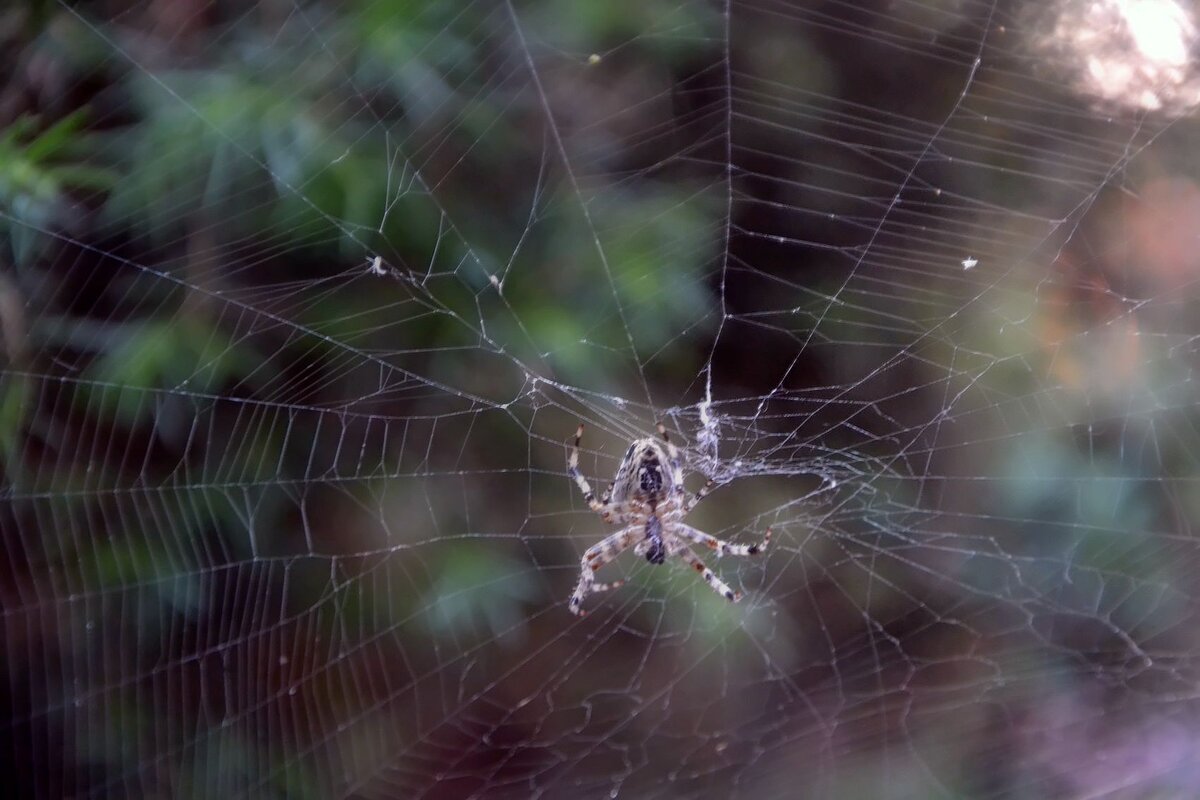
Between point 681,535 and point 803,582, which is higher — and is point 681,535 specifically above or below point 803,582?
above

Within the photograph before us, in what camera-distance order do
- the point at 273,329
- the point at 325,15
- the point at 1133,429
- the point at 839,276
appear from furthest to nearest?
the point at 1133,429 < the point at 839,276 < the point at 273,329 < the point at 325,15

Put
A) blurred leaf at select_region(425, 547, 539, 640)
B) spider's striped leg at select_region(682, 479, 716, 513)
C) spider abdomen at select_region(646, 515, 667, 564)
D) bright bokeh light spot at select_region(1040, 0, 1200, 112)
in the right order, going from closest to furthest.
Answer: bright bokeh light spot at select_region(1040, 0, 1200, 112) < blurred leaf at select_region(425, 547, 539, 640) < spider's striped leg at select_region(682, 479, 716, 513) < spider abdomen at select_region(646, 515, 667, 564)

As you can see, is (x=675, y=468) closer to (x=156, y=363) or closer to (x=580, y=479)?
(x=580, y=479)

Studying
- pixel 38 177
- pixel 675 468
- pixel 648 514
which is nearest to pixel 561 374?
pixel 675 468

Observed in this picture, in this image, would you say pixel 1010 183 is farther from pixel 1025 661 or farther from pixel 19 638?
pixel 19 638

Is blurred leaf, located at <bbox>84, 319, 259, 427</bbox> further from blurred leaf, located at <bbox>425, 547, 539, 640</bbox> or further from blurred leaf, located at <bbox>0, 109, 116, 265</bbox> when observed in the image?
blurred leaf, located at <bbox>425, 547, 539, 640</bbox>

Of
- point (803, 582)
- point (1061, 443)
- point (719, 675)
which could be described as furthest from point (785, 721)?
point (1061, 443)

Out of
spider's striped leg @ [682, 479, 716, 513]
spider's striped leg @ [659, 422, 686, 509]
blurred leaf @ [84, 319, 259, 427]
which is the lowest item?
spider's striped leg @ [682, 479, 716, 513]

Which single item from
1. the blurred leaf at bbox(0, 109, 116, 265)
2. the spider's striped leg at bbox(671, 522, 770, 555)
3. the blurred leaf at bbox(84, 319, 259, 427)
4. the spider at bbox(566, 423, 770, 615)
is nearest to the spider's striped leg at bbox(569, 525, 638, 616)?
the spider at bbox(566, 423, 770, 615)
